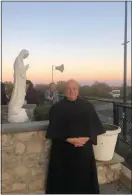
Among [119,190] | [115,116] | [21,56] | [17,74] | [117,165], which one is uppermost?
[21,56]

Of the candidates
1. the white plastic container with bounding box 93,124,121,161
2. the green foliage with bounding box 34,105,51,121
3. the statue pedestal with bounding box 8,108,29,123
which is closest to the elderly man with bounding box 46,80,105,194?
the white plastic container with bounding box 93,124,121,161

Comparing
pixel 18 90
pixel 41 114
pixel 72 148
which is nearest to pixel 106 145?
pixel 72 148

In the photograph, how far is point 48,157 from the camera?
4.04m

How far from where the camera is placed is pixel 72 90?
345 cm

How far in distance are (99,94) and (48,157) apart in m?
5.61

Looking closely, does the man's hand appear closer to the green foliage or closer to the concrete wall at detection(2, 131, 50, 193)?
the concrete wall at detection(2, 131, 50, 193)

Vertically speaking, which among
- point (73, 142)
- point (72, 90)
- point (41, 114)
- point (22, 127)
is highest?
point (72, 90)

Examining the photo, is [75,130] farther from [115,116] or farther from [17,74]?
[115,116]

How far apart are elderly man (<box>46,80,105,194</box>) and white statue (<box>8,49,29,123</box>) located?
872mm

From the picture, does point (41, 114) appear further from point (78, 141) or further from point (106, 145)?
point (78, 141)

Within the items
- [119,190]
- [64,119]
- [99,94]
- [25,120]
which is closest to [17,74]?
[25,120]

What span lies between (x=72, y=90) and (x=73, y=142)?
623 millimetres

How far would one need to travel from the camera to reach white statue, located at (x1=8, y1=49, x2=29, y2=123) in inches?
165

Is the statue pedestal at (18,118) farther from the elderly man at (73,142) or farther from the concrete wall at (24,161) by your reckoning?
the elderly man at (73,142)
